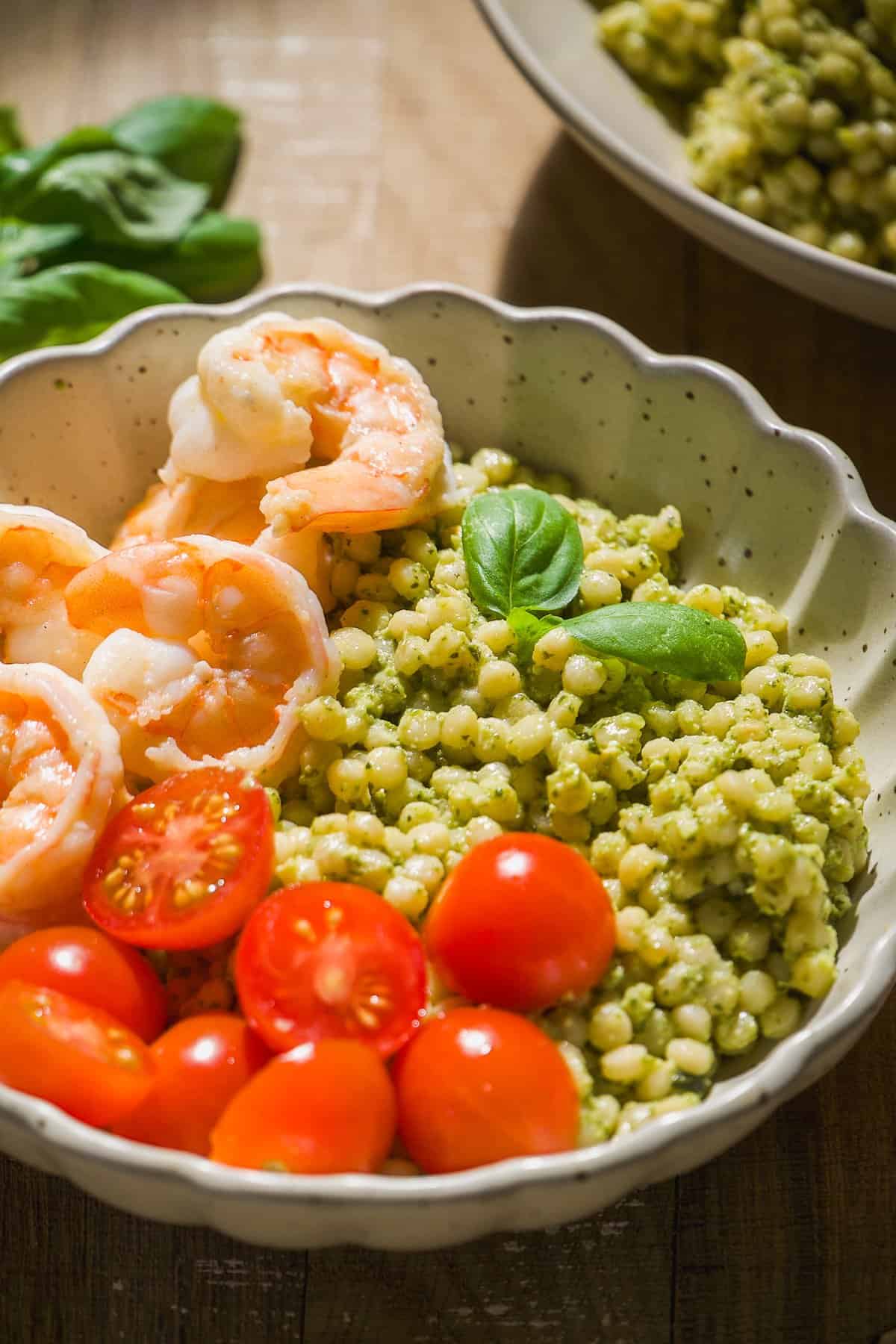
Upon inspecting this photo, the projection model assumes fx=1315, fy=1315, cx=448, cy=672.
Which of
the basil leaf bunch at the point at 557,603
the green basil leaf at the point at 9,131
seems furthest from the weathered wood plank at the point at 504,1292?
the green basil leaf at the point at 9,131

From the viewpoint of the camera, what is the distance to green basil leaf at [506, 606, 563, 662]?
6.13 feet

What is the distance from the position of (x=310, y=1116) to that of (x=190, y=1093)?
0.17 metres

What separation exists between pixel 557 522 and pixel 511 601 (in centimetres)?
15

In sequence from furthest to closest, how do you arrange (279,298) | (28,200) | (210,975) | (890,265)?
(28,200)
(890,265)
(279,298)
(210,975)

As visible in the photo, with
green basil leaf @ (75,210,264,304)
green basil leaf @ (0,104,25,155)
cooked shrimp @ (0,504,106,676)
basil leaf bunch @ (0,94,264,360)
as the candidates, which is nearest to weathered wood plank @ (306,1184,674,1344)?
cooked shrimp @ (0,504,106,676)

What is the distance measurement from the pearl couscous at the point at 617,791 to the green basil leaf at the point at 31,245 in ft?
3.47

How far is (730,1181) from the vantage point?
1.78 m

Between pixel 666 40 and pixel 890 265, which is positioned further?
pixel 666 40

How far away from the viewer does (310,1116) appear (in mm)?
1403

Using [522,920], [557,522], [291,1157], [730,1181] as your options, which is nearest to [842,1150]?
[730,1181]

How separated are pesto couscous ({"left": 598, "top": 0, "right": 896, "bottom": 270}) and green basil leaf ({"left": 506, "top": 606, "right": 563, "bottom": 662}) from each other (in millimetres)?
1044

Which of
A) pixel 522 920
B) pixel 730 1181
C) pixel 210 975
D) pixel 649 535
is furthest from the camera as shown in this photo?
pixel 649 535

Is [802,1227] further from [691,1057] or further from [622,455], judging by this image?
[622,455]

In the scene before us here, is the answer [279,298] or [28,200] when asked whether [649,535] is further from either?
[28,200]
